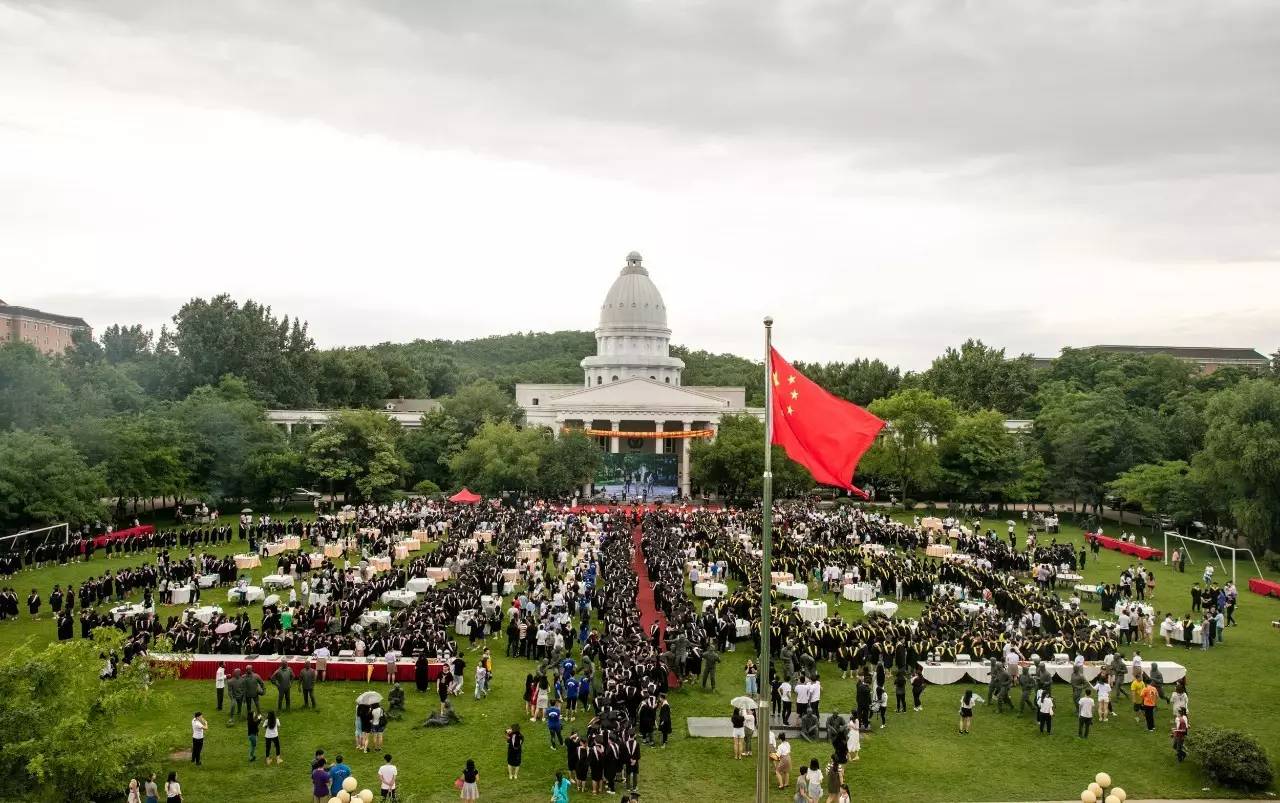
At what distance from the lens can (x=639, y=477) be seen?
198ft

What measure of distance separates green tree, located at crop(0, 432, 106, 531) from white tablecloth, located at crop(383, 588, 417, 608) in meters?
17.2

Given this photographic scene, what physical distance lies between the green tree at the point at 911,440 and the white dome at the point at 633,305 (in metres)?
36.2

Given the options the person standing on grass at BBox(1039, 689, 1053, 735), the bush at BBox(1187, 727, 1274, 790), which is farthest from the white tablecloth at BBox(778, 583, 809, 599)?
the bush at BBox(1187, 727, 1274, 790)

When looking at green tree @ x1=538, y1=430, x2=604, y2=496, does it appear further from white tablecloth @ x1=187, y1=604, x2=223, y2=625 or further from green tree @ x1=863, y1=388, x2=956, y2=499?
white tablecloth @ x1=187, y1=604, x2=223, y2=625

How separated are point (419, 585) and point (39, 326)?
340 ft

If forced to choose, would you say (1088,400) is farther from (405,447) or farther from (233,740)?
(233,740)

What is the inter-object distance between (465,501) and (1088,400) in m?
36.9

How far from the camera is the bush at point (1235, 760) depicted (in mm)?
15695

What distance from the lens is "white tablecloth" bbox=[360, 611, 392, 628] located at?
23.8 meters

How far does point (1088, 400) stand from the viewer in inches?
2307

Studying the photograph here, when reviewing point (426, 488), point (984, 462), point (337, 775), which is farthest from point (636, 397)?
point (337, 775)

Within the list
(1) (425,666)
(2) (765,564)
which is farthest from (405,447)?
(2) (765,564)

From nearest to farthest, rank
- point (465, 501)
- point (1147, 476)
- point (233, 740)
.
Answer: point (233, 740) < point (1147, 476) < point (465, 501)

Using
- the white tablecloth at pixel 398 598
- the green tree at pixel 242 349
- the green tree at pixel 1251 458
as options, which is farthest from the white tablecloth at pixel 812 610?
the green tree at pixel 242 349
